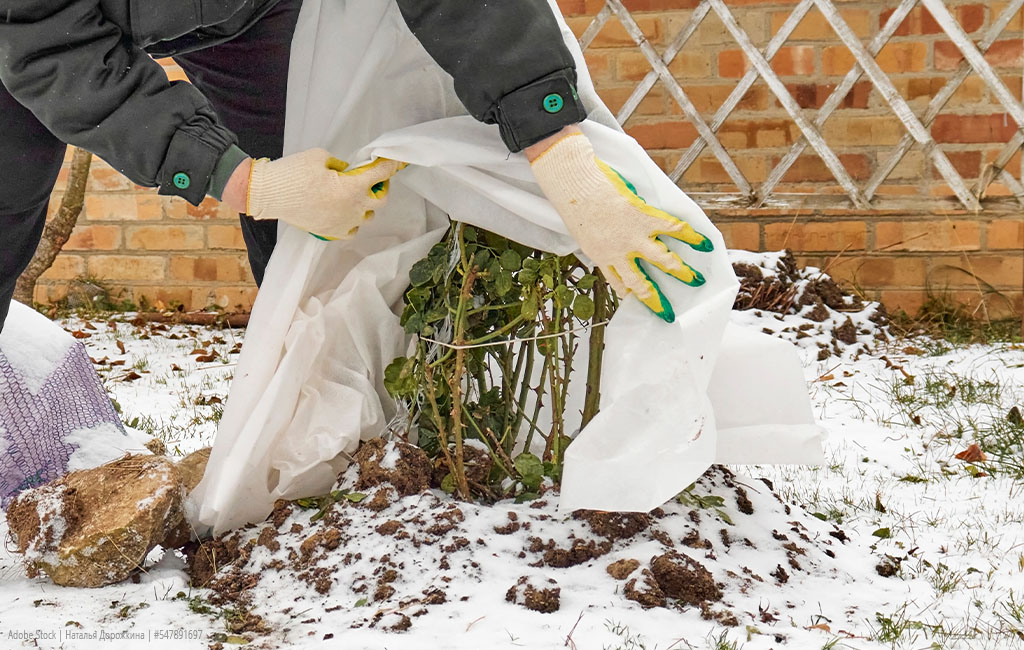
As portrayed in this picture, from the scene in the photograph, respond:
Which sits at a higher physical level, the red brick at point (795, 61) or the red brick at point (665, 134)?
the red brick at point (795, 61)

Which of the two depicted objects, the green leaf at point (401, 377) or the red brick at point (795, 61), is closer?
the green leaf at point (401, 377)

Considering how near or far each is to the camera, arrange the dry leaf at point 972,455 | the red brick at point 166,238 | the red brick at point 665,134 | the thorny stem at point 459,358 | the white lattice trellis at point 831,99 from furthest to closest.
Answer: the red brick at point 166,238 < the red brick at point 665,134 < the white lattice trellis at point 831,99 < the dry leaf at point 972,455 < the thorny stem at point 459,358

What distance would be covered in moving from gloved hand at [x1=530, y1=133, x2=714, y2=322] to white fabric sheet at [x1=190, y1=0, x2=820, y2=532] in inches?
1.1

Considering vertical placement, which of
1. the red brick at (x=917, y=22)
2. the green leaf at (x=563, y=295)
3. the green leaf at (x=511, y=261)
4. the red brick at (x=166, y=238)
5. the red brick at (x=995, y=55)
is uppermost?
the red brick at (x=917, y=22)

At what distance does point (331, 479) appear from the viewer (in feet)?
4.53

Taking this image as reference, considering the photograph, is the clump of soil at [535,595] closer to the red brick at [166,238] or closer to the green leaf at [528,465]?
the green leaf at [528,465]

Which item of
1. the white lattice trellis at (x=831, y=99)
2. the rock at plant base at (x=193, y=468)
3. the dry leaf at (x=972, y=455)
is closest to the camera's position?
the rock at plant base at (x=193, y=468)

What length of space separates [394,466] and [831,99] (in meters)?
2.04

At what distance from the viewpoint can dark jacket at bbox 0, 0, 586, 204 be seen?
1.12 m

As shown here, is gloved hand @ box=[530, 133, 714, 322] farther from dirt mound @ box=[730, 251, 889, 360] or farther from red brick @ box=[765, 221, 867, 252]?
red brick @ box=[765, 221, 867, 252]

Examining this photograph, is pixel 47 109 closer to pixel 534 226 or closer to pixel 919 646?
pixel 534 226

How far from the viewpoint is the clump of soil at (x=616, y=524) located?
3.97 ft

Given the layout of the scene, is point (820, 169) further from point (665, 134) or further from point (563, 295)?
point (563, 295)

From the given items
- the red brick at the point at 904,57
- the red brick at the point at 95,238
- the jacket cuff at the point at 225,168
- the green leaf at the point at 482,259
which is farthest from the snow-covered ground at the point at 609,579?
the red brick at the point at 95,238
